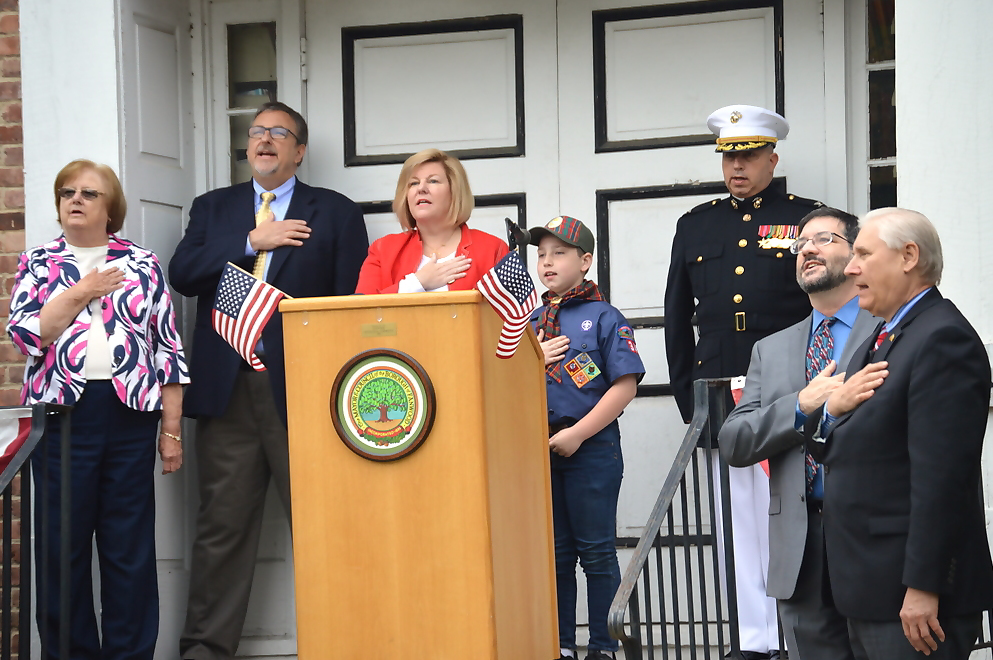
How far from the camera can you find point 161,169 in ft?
15.9

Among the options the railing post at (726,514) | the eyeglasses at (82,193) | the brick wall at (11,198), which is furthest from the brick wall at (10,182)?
the railing post at (726,514)

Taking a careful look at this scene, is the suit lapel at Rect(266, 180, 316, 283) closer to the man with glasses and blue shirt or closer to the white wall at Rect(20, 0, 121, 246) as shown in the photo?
the white wall at Rect(20, 0, 121, 246)

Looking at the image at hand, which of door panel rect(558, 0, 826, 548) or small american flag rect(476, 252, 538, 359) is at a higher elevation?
door panel rect(558, 0, 826, 548)

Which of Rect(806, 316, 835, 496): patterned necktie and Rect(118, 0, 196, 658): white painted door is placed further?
Rect(118, 0, 196, 658): white painted door

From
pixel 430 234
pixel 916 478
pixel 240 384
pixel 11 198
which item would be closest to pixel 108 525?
pixel 240 384

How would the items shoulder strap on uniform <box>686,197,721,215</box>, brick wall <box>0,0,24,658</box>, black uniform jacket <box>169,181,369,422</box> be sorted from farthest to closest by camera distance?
1. brick wall <box>0,0,24,658</box>
2. black uniform jacket <box>169,181,369,422</box>
3. shoulder strap on uniform <box>686,197,721,215</box>

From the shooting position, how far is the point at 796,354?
10.7ft

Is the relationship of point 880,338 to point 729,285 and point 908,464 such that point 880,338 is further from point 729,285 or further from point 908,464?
point 729,285

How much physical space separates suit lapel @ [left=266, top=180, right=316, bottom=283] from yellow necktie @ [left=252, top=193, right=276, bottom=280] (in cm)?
3

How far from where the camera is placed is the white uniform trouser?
3.79m

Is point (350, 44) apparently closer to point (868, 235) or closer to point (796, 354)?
point (796, 354)

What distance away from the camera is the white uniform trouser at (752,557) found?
12.4 ft

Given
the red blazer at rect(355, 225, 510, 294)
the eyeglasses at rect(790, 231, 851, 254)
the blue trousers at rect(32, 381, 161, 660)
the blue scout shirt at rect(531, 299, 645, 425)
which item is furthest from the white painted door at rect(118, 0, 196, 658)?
the eyeglasses at rect(790, 231, 851, 254)

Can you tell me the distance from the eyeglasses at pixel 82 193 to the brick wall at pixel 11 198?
55cm
